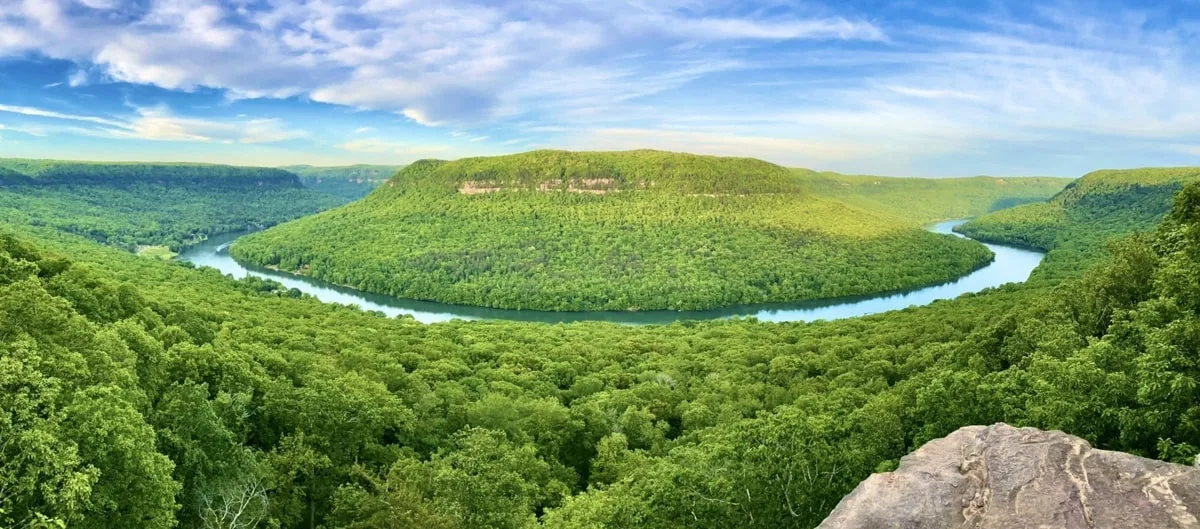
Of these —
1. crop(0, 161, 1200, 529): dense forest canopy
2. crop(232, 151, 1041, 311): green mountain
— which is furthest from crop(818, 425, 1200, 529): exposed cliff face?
crop(232, 151, 1041, 311): green mountain

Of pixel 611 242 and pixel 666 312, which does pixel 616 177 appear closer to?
pixel 611 242

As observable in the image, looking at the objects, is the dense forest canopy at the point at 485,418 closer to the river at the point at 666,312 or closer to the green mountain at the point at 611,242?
the river at the point at 666,312

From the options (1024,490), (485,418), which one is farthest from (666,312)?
(1024,490)

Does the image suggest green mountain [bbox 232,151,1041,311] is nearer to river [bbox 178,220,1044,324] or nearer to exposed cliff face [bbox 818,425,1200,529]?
river [bbox 178,220,1044,324]

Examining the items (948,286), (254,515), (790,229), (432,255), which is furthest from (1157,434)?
(790,229)

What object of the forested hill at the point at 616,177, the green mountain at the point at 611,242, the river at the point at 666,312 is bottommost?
the river at the point at 666,312

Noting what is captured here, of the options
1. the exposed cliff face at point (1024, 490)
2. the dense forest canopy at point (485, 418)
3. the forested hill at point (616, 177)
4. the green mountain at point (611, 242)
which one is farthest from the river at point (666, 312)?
the exposed cliff face at point (1024, 490)

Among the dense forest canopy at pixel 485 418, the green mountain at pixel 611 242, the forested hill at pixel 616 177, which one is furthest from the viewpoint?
the forested hill at pixel 616 177
